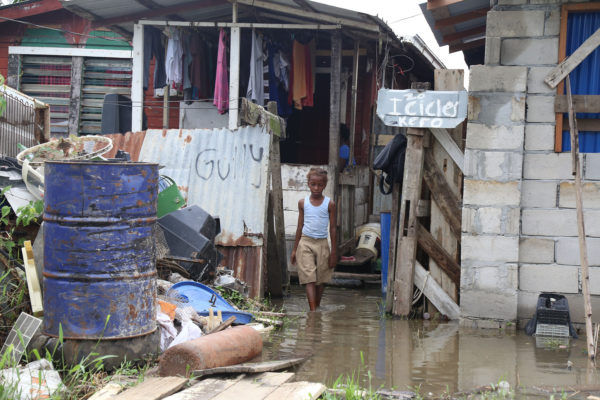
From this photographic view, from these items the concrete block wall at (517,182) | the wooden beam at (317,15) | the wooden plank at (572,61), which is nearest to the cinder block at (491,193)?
the concrete block wall at (517,182)

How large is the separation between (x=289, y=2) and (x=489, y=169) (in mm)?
5361

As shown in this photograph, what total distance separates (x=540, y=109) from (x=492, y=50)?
2.54 feet

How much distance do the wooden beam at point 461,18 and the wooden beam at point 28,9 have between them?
8.88 m

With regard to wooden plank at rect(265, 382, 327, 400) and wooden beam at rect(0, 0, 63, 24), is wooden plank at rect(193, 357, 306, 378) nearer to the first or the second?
wooden plank at rect(265, 382, 327, 400)

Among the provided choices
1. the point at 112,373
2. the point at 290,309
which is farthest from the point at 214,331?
the point at 290,309

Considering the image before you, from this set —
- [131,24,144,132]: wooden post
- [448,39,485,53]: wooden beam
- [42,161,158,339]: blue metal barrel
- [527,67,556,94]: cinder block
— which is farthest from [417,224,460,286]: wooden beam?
[131,24,144,132]: wooden post

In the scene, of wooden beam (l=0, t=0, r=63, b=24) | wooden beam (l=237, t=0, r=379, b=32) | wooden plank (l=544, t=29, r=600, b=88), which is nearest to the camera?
wooden plank (l=544, t=29, r=600, b=88)

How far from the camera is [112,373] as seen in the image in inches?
191

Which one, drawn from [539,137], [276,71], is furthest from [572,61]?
[276,71]

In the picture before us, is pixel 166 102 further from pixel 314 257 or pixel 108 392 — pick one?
pixel 108 392

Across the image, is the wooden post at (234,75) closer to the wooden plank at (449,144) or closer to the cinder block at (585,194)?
the wooden plank at (449,144)

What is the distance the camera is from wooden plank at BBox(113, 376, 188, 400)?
13.7 ft

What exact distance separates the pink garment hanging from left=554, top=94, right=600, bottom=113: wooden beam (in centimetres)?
622

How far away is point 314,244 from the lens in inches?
334
